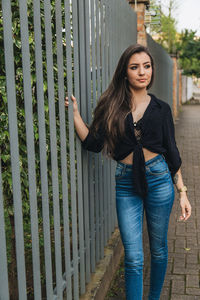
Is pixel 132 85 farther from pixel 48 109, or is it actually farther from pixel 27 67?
pixel 27 67

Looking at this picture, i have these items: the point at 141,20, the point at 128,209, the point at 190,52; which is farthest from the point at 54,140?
the point at 190,52

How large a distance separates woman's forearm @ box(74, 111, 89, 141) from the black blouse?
0.03 m

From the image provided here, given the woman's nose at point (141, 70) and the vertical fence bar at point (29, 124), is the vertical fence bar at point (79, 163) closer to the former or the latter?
the woman's nose at point (141, 70)

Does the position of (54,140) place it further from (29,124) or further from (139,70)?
(139,70)

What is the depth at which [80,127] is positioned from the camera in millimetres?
2764

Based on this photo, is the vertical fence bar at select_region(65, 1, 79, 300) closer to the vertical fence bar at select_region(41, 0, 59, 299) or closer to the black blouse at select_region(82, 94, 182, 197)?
the black blouse at select_region(82, 94, 182, 197)

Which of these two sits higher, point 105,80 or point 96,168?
point 105,80

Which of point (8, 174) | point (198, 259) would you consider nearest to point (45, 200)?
point (8, 174)

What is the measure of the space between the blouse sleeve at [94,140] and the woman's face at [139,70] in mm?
403

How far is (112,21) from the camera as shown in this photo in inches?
150

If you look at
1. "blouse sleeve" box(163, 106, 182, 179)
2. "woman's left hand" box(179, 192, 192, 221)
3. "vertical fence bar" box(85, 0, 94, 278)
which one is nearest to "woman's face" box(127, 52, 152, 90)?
"blouse sleeve" box(163, 106, 182, 179)

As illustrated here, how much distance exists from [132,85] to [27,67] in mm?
1037

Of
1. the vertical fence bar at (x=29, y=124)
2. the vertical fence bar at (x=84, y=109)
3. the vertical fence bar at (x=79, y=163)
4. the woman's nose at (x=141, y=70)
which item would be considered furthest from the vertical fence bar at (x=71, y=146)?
the vertical fence bar at (x=29, y=124)

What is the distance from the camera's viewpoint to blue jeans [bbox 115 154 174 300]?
2734mm
